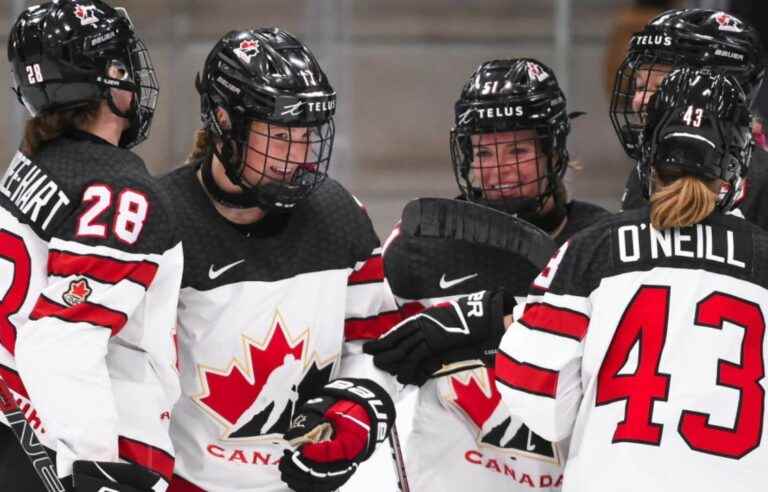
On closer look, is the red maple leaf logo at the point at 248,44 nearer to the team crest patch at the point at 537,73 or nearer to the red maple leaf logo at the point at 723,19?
the team crest patch at the point at 537,73

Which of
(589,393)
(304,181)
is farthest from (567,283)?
(304,181)

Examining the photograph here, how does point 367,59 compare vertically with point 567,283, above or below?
below

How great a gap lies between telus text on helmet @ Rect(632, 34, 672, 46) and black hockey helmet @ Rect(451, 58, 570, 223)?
175mm

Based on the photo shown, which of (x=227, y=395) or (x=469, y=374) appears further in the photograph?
(x=469, y=374)

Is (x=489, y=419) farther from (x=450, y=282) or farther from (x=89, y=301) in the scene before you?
(x=89, y=301)

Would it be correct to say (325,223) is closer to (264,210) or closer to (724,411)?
(264,210)

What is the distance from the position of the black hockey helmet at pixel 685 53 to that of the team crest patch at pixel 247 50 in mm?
628

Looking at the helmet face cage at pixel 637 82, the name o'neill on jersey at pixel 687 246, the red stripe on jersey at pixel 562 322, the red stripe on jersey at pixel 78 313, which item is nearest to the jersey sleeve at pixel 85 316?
the red stripe on jersey at pixel 78 313

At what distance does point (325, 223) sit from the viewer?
2.13 m

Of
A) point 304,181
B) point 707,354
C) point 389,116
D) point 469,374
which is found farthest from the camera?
point 389,116

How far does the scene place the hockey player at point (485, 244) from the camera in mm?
2219

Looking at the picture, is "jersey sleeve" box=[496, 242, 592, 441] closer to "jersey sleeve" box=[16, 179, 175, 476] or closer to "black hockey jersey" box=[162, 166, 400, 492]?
"black hockey jersey" box=[162, 166, 400, 492]

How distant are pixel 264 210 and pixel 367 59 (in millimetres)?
5465

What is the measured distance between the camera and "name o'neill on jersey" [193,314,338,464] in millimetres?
2047
